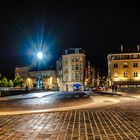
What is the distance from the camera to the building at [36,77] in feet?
395

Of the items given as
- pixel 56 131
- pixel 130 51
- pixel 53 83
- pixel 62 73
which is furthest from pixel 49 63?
pixel 56 131

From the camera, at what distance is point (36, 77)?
125562 millimetres

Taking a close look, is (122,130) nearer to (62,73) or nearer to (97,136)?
(97,136)

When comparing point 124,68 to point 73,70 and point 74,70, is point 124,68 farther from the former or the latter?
point 73,70

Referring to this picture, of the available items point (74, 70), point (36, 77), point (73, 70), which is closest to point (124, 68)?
point (74, 70)

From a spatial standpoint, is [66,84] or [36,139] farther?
[66,84]

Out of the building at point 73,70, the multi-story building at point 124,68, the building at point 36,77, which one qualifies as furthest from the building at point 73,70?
the multi-story building at point 124,68

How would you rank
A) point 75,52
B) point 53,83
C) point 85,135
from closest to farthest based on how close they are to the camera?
point 85,135, point 75,52, point 53,83

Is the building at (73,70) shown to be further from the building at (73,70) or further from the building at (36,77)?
the building at (36,77)

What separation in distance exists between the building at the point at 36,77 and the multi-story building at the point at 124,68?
29.6 m

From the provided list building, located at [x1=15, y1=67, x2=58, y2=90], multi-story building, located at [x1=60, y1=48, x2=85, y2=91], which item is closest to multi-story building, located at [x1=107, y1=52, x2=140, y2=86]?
multi-story building, located at [x1=60, y1=48, x2=85, y2=91]

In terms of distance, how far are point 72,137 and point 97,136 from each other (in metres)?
0.74

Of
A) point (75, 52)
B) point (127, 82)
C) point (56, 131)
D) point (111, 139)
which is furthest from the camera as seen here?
point (75, 52)

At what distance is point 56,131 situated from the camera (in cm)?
898
